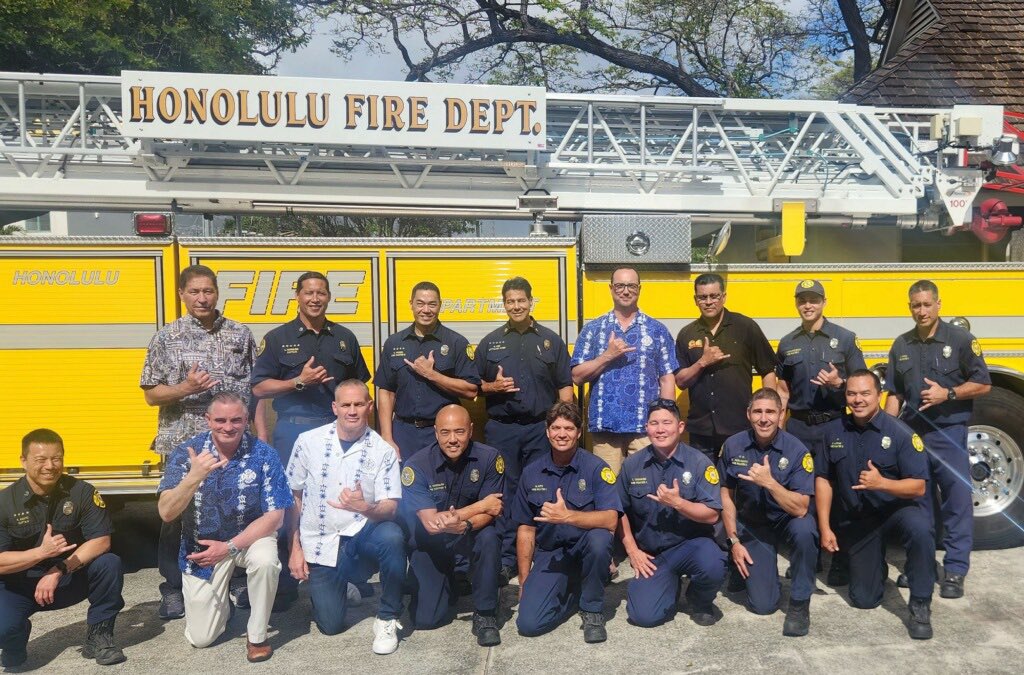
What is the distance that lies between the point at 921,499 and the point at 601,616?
6.19 feet

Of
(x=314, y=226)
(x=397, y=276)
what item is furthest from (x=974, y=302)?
(x=314, y=226)

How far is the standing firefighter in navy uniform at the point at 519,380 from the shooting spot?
490 cm

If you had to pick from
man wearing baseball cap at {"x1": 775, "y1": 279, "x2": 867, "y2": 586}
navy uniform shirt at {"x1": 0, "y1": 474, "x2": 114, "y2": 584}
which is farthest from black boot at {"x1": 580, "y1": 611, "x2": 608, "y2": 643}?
navy uniform shirt at {"x1": 0, "y1": 474, "x2": 114, "y2": 584}

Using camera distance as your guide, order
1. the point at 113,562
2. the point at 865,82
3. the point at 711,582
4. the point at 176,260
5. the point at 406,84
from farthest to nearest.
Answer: the point at 865,82 < the point at 406,84 < the point at 176,260 < the point at 711,582 < the point at 113,562

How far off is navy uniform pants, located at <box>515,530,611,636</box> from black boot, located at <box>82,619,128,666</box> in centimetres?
199

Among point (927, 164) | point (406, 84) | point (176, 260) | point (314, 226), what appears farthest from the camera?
point (314, 226)

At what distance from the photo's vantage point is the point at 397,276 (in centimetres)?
538

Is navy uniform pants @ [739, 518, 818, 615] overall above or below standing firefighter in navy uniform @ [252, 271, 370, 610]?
below

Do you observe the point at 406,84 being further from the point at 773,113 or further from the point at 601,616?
the point at 601,616

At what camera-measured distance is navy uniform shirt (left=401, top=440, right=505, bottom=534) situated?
4371mm

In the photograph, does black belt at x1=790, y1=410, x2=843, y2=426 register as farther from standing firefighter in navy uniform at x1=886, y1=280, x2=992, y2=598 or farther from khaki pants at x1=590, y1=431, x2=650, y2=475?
khaki pants at x1=590, y1=431, x2=650, y2=475

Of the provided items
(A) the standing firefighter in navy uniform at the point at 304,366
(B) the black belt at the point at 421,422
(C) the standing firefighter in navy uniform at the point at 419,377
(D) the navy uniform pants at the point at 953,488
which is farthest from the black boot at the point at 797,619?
(A) the standing firefighter in navy uniform at the point at 304,366

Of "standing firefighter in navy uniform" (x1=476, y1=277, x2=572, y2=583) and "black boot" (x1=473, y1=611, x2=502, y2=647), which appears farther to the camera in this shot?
"standing firefighter in navy uniform" (x1=476, y1=277, x2=572, y2=583)

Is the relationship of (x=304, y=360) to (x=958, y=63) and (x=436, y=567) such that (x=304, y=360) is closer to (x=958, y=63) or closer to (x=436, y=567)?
(x=436, y=567)
